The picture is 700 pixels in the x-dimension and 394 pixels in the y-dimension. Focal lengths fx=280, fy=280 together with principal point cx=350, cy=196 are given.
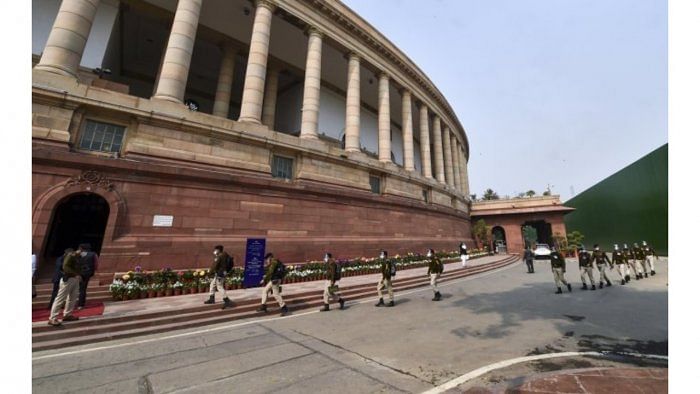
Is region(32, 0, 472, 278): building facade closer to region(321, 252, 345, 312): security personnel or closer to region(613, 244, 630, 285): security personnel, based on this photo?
region(321, 252, 345, 312): security personnel

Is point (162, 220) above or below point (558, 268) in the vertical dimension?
above

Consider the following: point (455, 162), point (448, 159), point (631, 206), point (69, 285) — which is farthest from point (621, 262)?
point (631, 206)

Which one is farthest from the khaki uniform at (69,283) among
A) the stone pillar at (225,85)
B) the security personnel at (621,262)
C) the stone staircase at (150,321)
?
the security personnel at (621,262)

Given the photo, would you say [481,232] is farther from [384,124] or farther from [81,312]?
[81,312]

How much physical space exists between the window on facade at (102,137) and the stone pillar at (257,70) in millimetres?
4898

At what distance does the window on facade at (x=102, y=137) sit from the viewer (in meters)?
10.5

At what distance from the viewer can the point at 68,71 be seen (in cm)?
1055

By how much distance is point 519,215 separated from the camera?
3709 centimetres

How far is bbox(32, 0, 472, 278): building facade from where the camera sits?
392 inches

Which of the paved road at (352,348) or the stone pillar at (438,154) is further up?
the stone pillar at (438,154)

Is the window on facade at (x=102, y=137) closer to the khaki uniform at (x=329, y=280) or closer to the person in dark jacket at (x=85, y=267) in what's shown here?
the person in dark jacket at (x=85, y=267)

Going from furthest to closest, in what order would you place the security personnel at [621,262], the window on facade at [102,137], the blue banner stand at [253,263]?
the security personnel at [621,262] → the blue banner stand at [253,263] → the window on facade at [102,137]

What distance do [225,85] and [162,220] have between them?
11730 mm

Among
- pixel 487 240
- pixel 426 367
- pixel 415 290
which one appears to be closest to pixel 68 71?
pixel 426 367
